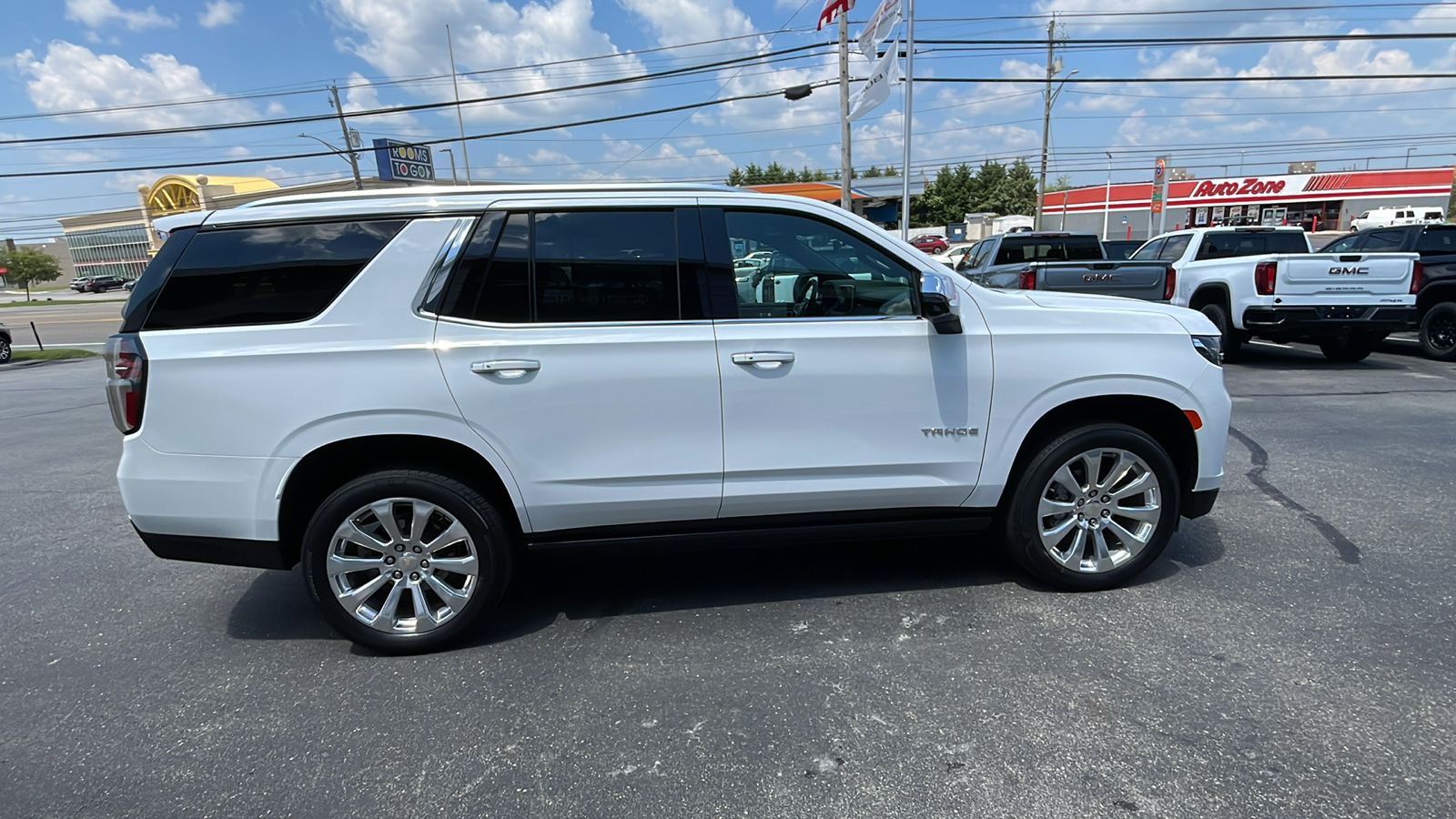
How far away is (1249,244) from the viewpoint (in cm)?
1146

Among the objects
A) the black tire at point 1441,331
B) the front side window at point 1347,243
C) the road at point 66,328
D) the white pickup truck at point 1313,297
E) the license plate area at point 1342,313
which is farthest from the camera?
the road at point 66,328

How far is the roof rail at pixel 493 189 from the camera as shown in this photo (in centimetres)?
324

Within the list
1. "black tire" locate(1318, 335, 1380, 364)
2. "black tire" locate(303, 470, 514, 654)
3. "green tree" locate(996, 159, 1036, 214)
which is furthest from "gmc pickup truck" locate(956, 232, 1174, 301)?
"green tree" locate(996, 159, 1036, 214)

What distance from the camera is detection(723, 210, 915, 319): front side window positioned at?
11.1 feet

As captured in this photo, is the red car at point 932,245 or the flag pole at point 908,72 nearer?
the flag pole at point 908,72

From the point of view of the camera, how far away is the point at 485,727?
2.77 m

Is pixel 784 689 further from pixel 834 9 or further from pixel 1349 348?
pixel 834 9

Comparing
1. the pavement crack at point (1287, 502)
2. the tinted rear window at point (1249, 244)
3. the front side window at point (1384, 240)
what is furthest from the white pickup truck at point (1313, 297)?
the pavement crack at point (1287, 502)

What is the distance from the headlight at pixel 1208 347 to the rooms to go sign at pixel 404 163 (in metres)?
30.2

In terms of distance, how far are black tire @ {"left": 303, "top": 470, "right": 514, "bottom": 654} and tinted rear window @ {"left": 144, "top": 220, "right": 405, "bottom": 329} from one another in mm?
763

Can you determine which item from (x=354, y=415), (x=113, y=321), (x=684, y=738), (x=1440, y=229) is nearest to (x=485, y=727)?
(x=684, y=738)

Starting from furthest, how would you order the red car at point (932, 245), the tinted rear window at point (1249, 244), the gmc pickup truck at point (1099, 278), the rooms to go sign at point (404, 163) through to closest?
the red car at point (932, 245), the rooms to go sign at point (404, 163), the tinted rear window at point (1249, 244), the gmc pickup truck at point (1099, 278)

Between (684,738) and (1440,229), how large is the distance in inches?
545

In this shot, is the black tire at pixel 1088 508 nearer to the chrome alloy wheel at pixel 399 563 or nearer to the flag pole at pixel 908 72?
the chrome alloy wheel at pixel 399 563
